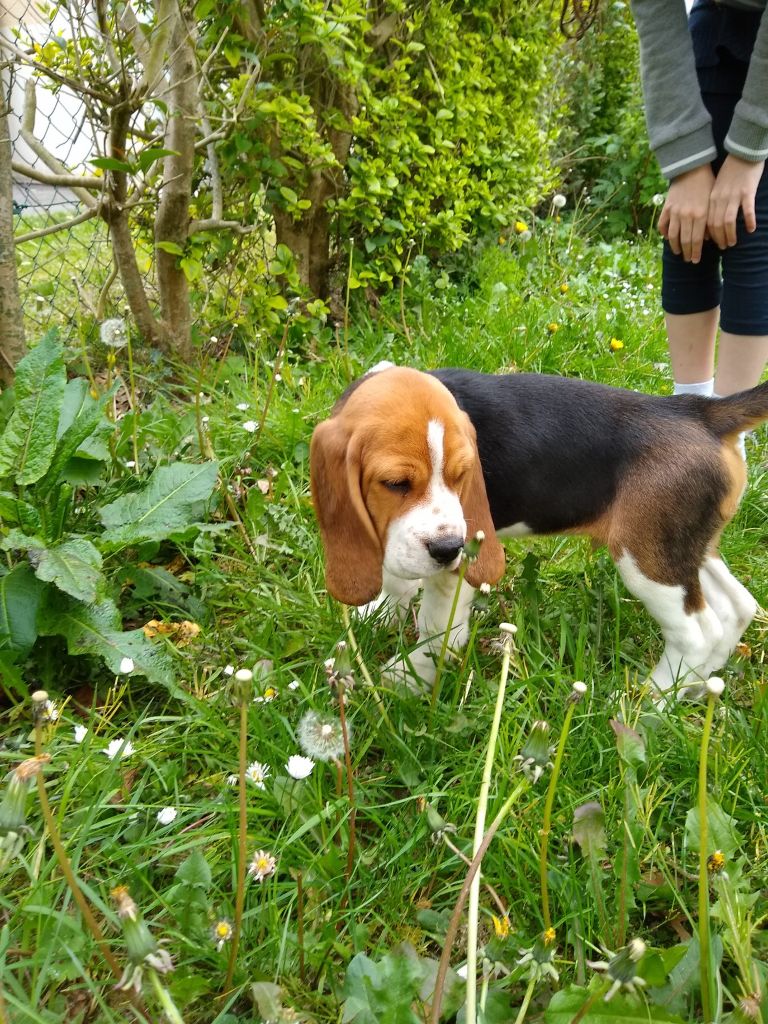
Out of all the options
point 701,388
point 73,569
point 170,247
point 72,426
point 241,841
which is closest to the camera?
point 241,841

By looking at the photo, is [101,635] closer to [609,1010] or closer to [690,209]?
[609,1010]

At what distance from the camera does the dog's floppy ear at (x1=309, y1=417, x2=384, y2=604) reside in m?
2.09

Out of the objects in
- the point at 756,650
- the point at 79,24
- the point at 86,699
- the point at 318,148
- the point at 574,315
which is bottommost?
the point at 756,650

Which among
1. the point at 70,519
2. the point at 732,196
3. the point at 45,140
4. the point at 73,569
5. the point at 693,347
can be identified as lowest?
the point at 70,519

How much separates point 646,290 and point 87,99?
3863 millimetres

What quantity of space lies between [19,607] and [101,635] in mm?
245

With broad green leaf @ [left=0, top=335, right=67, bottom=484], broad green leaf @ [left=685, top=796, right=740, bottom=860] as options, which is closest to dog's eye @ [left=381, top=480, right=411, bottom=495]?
broad green leaf @ [left=685, top=796, right=740, bottom=860]

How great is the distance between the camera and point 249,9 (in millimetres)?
3707

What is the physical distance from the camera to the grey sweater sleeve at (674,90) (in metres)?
2.43

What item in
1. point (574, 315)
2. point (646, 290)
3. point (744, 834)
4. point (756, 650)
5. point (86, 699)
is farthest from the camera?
point (646, 290)

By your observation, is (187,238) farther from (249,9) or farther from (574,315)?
Result: (574,315)

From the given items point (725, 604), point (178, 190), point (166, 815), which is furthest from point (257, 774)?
point (178, 190)

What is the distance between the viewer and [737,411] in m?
2.20

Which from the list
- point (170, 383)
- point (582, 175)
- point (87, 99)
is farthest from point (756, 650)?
point (582, 175)
